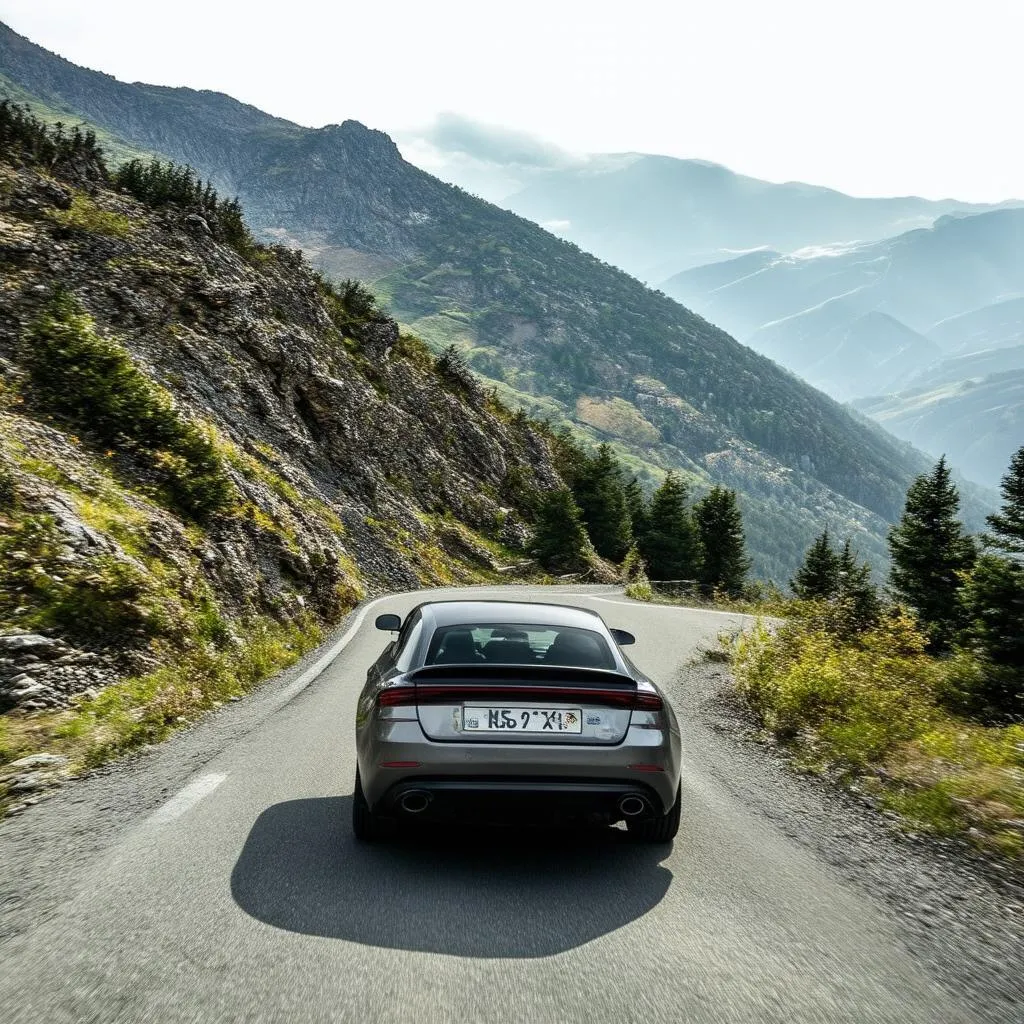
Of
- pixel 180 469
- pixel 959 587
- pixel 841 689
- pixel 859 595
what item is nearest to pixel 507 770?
pixel 841 689

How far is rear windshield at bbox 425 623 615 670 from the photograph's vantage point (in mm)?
4402

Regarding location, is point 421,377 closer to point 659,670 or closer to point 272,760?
point 659,670

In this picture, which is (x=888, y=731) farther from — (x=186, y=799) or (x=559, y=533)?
(x=559, y=533)

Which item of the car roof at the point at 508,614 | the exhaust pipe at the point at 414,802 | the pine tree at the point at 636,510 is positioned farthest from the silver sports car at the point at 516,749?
the pine tree at the point at 636,510

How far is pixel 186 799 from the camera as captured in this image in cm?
472

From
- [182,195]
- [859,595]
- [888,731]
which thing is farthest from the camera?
[182,195]

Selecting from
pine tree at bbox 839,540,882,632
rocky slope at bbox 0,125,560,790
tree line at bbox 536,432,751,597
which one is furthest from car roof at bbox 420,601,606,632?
tree line at bbox 536,432,751,597

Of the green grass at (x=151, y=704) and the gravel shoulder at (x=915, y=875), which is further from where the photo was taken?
the green grass at (x=151, y=704)

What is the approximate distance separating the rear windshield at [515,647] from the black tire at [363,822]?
806 mm

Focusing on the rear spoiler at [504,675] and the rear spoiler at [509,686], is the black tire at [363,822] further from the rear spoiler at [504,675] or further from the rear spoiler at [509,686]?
the rear spoiler at [504,675]

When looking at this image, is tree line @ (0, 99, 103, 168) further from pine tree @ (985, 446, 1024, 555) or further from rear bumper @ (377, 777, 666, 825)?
pine tree @ (985, 446, 1024, 555)

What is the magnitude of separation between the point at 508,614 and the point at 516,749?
1.38 m

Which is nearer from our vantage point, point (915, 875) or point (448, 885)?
point (448, 885)

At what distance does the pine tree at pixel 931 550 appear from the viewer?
3094cm
